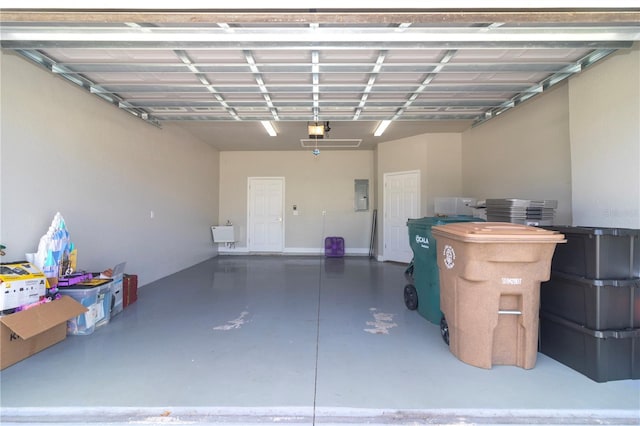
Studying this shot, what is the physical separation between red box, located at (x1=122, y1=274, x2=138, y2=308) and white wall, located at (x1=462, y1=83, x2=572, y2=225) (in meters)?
5.51

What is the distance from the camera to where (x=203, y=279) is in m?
5.22

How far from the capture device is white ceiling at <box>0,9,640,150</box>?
208 cm

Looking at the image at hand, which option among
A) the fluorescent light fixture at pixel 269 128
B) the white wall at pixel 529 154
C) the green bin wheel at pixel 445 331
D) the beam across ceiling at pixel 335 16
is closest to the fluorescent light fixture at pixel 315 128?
the fluorescent light fixture at pixel 269 128

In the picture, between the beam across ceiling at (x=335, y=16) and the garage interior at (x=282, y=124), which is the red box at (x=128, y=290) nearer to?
the garage interior at (x=282, y=124)

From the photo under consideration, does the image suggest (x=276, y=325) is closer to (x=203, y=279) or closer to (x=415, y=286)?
(x=415, y=286)

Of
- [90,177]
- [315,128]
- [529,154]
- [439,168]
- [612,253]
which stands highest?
[315,128]

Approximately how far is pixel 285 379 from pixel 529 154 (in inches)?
169

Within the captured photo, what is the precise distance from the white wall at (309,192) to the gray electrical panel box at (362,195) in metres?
0.11

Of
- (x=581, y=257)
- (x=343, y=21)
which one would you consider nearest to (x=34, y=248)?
(x=343, y=21)

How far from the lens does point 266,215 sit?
26.7ft

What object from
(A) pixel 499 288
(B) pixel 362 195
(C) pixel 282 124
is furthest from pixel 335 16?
(B) pixel 362 195

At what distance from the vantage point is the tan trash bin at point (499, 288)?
206 cm

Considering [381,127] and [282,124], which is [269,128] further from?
[381,127]

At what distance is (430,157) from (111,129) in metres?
5.68
